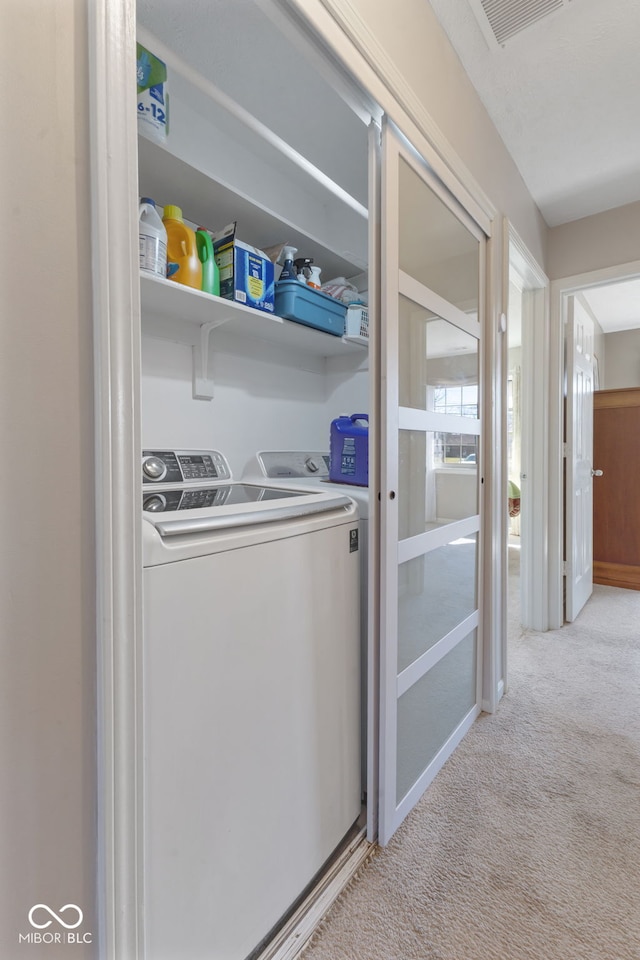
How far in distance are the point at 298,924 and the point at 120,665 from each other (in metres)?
0.94

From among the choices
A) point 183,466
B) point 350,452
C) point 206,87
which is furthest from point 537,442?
point 206,87

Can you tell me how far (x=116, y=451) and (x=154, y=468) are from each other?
0.76 m

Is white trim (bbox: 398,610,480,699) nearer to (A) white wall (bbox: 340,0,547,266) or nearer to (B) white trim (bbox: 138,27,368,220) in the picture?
(B) white trim (bbox: 138,27,368,220)

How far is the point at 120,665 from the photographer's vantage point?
0.62 meters

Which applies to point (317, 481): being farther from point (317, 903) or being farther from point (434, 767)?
point (317, 903)

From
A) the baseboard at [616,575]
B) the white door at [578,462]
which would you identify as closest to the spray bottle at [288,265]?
the white door at [578,462]

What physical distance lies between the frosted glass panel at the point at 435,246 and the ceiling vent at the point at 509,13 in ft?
1.84

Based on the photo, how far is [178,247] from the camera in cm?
123

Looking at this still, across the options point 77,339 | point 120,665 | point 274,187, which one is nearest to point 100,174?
point 77,339

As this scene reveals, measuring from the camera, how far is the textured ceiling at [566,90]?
1423mm

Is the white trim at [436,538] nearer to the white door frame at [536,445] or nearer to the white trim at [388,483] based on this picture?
the white trim at [388,483]

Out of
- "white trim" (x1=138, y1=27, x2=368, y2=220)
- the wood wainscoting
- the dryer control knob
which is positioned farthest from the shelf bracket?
the wood wainscoting

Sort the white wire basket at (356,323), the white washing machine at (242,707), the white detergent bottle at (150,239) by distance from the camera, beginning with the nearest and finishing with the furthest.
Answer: the white washing machine at (242,707) < the white detergent bottle at (150,239) < the white wire basket at (356,323)

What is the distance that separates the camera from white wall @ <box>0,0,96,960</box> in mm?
536
